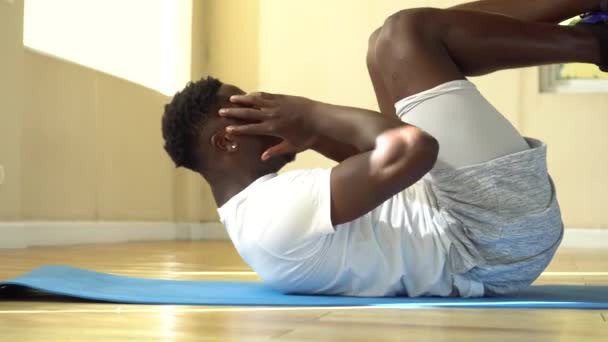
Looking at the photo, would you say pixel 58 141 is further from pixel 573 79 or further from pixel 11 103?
pixel 573 79

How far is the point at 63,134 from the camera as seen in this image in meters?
3.62

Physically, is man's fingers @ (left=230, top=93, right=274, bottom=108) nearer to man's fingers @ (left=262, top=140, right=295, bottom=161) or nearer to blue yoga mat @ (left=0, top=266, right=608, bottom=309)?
man's fingers @ (left=262, top=140, right=295, bottom=161)

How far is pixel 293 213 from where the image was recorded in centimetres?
134

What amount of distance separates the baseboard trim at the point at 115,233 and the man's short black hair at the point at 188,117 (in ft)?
6.05

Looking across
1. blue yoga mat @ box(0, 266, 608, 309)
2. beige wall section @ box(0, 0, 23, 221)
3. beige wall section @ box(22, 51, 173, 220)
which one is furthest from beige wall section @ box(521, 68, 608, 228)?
blue yoga mat @ box(0, 266, 608, 309)

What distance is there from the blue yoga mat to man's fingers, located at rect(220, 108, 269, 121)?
Result: 0.30 m

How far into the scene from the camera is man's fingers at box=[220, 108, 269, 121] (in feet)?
4.50

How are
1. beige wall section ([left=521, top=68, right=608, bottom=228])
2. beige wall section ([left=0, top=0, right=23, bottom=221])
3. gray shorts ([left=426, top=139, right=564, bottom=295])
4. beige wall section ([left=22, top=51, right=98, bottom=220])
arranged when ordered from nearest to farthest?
gray shorts ([left=426, top=139, right=564, bottom=295]) → beige wall section ([left=0, top=0, right=23, bottom=221]) → beige wall section ([left=22, top=51, right=98, bottom=220]) → beige wall section ([left=521, top=68, right=608, bottom=228])

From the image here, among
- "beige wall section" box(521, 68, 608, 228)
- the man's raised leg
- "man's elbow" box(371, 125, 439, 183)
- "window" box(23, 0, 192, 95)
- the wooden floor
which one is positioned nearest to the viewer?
the wooden floor

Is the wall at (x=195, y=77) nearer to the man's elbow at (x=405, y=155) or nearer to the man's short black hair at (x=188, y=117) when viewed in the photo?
the man's short black hair at (x=188, y=117)

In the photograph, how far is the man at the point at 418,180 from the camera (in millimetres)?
1381

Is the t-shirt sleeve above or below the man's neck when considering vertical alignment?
below

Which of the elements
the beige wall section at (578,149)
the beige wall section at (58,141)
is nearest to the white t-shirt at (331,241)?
the beige wall section at (58,141)

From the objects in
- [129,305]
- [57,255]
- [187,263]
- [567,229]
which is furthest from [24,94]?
[567,229]
